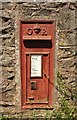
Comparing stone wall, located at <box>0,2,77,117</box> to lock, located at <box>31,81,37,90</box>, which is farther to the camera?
lock, located at <box>31,81,37,90</box>

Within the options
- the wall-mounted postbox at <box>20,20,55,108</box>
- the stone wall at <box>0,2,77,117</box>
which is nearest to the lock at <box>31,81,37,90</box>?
the wall-mounted postbox at <box>20,20,55,108</box>

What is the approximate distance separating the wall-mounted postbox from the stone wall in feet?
0.23

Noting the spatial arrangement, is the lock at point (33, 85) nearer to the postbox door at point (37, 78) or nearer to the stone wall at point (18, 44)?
the postbox door at point (37, 78)

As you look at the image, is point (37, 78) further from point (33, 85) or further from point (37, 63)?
point (37, 63)

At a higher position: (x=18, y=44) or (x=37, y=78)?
(x=18, y=44)

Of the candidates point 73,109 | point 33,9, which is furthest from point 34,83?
point 33,9

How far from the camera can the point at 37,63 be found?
5.45 metres

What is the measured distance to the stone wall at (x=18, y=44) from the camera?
5.36 metres

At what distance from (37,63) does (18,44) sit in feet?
1.23

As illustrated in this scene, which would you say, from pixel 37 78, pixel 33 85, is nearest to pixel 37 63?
pixel 37 78

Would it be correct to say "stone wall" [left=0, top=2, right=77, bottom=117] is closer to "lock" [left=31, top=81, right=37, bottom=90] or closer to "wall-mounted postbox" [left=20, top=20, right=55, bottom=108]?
"wall-mounted postbox" [left=20, top=20, right=55, bottom=108]

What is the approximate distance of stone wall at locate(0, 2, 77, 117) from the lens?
536 centimetres

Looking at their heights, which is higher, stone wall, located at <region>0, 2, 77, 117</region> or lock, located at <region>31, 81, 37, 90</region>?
stone wall, located at <region>0, 2, 77, 117</region>

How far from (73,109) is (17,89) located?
32.9 inches
